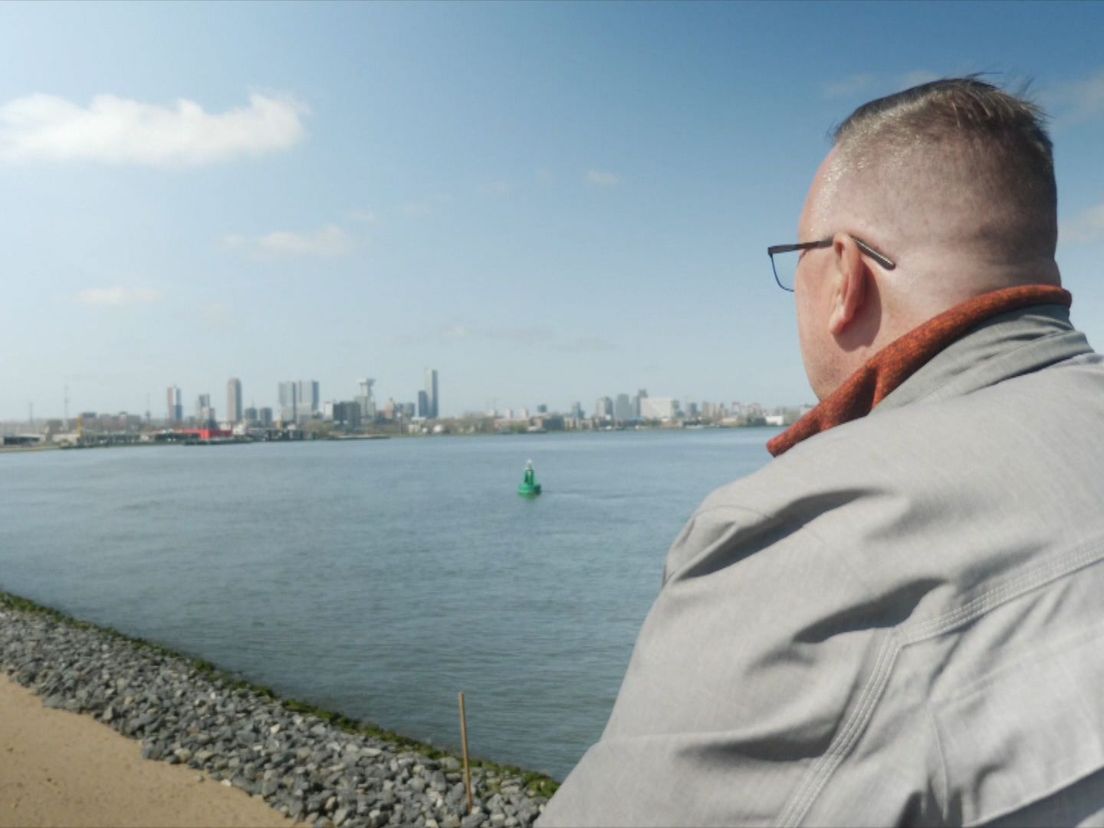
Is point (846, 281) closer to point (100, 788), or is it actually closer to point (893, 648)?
point (893, 648)

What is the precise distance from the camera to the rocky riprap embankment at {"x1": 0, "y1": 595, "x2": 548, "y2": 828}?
8.59 metres

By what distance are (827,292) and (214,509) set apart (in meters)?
51.4

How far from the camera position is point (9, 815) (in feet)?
27.7

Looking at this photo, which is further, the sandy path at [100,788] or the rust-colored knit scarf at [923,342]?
the sandy path at [100,788]

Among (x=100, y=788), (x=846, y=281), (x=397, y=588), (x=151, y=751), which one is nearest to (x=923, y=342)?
(x=846, y=281)

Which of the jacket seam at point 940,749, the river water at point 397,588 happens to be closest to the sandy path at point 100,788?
the river water at point 397,588

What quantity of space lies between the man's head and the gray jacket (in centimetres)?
32

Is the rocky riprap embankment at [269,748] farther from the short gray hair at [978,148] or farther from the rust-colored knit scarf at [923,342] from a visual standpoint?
the short gray hair at [978,148]

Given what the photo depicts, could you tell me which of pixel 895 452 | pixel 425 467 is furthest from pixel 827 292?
pixel 425 467

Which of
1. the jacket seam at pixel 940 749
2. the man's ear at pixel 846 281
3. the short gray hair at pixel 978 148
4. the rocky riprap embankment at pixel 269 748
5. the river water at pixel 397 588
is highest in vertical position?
the short gray hair at pixel 978 148

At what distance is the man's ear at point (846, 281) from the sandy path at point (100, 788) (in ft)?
27.9

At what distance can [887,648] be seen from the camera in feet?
2.92

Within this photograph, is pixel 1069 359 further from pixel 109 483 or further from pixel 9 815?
pixel 109 483

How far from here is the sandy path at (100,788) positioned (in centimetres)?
846
